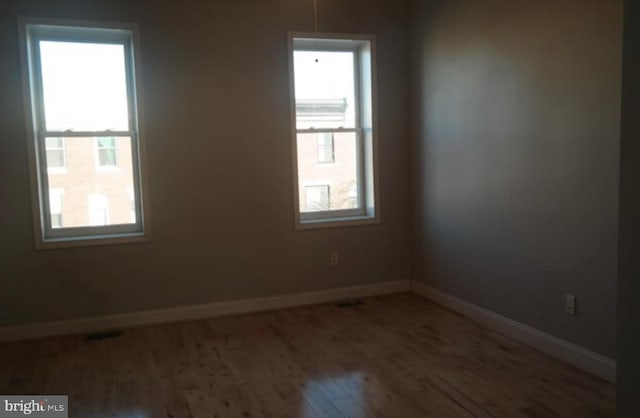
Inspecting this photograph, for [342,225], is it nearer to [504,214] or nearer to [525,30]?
[504,214]

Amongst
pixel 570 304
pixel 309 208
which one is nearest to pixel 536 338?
pixel 570 304

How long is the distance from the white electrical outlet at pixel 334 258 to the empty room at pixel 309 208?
0.04ft

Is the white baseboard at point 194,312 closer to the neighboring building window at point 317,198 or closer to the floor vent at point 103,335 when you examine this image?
the floor vent at point 103,335

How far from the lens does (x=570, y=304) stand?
331 centimetres

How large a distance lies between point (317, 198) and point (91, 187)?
6.32 feet

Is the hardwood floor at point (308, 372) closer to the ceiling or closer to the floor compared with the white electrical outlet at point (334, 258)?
closer to the floor

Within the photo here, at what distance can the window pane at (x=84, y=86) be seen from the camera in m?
4.16

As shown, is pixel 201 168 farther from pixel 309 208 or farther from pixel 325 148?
pixel 325 148

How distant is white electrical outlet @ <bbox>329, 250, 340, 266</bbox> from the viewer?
491cm

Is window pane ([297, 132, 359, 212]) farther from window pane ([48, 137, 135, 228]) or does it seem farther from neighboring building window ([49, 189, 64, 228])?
neighboring building window ([49, 189, 64, 228])

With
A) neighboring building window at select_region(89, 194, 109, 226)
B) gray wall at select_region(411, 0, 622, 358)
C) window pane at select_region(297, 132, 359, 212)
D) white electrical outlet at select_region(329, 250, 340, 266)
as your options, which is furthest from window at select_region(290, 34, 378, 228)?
neighboring building window at select_region(89, 194, 109, 226)

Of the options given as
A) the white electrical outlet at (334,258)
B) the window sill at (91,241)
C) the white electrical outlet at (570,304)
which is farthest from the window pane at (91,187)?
the white electrical outlet at (570,304)

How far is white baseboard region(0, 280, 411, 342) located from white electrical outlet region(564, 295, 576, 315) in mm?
1974

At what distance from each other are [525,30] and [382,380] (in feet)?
8.01
